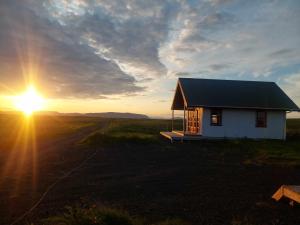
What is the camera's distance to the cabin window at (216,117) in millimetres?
23984

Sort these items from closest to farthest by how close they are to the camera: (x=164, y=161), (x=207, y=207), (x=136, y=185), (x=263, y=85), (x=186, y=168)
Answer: (x=207, y=207)
(x=136, y=185)
(x=186, y=168)
(x=164, y=161)
(x=263, y=85)

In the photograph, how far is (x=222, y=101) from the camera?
2409cm

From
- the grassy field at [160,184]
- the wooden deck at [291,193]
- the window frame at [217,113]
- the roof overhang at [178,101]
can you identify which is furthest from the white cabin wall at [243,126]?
the wooden deck at [291,193]

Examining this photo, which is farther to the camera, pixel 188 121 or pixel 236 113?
pixel 188 121

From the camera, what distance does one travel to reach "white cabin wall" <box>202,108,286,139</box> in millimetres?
23797

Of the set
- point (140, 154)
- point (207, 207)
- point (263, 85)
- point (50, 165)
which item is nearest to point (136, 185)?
point (207, 207)

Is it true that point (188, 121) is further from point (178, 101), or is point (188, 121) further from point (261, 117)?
point (261, 117)

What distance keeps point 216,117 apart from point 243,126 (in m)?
2.11

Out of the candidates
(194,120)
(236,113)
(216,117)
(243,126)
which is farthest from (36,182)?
(194,120)

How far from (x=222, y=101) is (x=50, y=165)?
14903 millimetres

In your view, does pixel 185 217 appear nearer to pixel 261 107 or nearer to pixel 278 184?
pixel 278 184

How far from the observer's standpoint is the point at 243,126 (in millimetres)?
24141

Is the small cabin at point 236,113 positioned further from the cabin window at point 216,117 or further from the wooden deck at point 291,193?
the wooden deck at point 291,193

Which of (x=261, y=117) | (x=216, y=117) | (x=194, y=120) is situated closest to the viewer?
(x=216, y=117)
